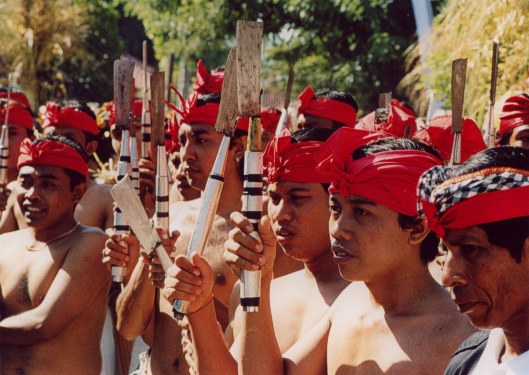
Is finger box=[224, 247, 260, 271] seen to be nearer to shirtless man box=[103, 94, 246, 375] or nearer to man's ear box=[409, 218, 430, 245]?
man's ear box=[409, 218, 430, 245]

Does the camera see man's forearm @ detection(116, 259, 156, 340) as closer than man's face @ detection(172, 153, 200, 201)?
Yes

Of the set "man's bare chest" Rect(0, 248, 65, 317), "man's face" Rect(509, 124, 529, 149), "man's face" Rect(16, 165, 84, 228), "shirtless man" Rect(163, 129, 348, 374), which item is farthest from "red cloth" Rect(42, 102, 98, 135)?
"shirtless man" Rect(163, 129, 348, 374)

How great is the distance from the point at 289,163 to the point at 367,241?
33.0 inches

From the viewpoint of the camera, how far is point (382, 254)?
11.0ft

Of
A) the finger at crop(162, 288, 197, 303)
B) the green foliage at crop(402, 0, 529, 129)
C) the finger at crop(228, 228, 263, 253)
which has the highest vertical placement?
the green foliage at crop(402, 0, 529, 129)

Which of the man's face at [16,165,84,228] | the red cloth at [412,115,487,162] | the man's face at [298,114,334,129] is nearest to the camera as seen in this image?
the red cloth at [412,115,487,162]

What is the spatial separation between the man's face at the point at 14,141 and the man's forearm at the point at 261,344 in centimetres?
540

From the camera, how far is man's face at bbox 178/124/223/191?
17.6 ft

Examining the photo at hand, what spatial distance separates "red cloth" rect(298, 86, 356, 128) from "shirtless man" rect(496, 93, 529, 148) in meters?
1.33

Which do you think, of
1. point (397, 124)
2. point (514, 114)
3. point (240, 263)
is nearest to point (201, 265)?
point (240, 263)

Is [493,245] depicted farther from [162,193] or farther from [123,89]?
[123,89]

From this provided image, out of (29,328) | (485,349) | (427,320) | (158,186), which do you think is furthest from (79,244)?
(485,349)

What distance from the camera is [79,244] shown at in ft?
19.2

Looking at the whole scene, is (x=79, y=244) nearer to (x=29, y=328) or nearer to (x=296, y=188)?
(x=29, y=328)
